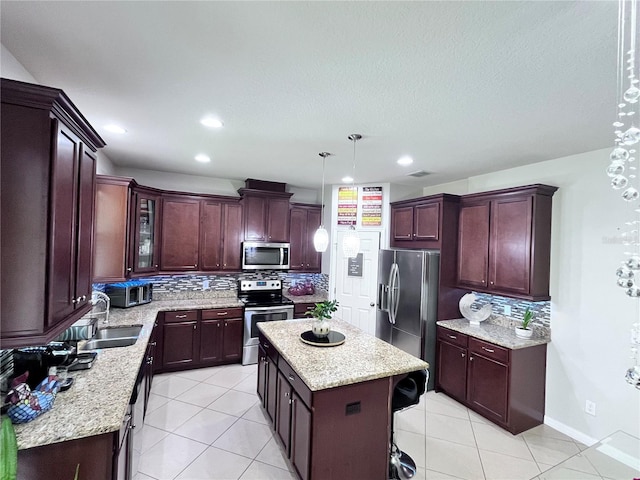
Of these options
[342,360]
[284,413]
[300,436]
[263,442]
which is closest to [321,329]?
[342,360]

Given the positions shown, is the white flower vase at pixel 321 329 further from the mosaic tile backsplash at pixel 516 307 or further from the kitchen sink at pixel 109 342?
the mosaic tile backsplash at pixel 516 307

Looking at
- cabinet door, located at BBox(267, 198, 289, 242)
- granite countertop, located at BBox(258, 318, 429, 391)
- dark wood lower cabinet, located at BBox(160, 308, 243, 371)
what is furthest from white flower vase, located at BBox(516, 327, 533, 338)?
dark wood lower cabinet, located at BBox(160, 308, 243, 371)

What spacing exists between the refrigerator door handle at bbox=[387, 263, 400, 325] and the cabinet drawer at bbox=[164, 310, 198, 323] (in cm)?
262

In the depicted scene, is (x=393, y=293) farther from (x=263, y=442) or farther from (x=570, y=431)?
(x=263, y=442)

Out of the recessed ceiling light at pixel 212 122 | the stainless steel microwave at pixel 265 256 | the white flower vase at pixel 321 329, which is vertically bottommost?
the white flower vase at pixel 321 329

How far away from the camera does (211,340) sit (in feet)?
13.7

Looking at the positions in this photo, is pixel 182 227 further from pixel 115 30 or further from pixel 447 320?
pixel 447 320

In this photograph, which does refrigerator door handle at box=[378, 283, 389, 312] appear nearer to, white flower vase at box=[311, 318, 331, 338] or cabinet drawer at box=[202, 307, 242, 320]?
white flower vase at box=[311, 318, 331, 338]

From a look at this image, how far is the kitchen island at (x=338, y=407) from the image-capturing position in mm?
1953

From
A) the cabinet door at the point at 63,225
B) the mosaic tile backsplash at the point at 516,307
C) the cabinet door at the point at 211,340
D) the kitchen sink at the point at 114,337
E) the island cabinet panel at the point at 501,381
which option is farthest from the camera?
the cabinet door at the point at 211,340

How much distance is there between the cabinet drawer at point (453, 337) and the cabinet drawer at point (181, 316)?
314cm

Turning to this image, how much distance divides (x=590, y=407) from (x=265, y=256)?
4.04 m

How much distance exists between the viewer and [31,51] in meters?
1.58

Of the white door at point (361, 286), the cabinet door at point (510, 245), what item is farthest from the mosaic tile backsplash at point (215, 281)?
the cabinet door at point (510, 245)
